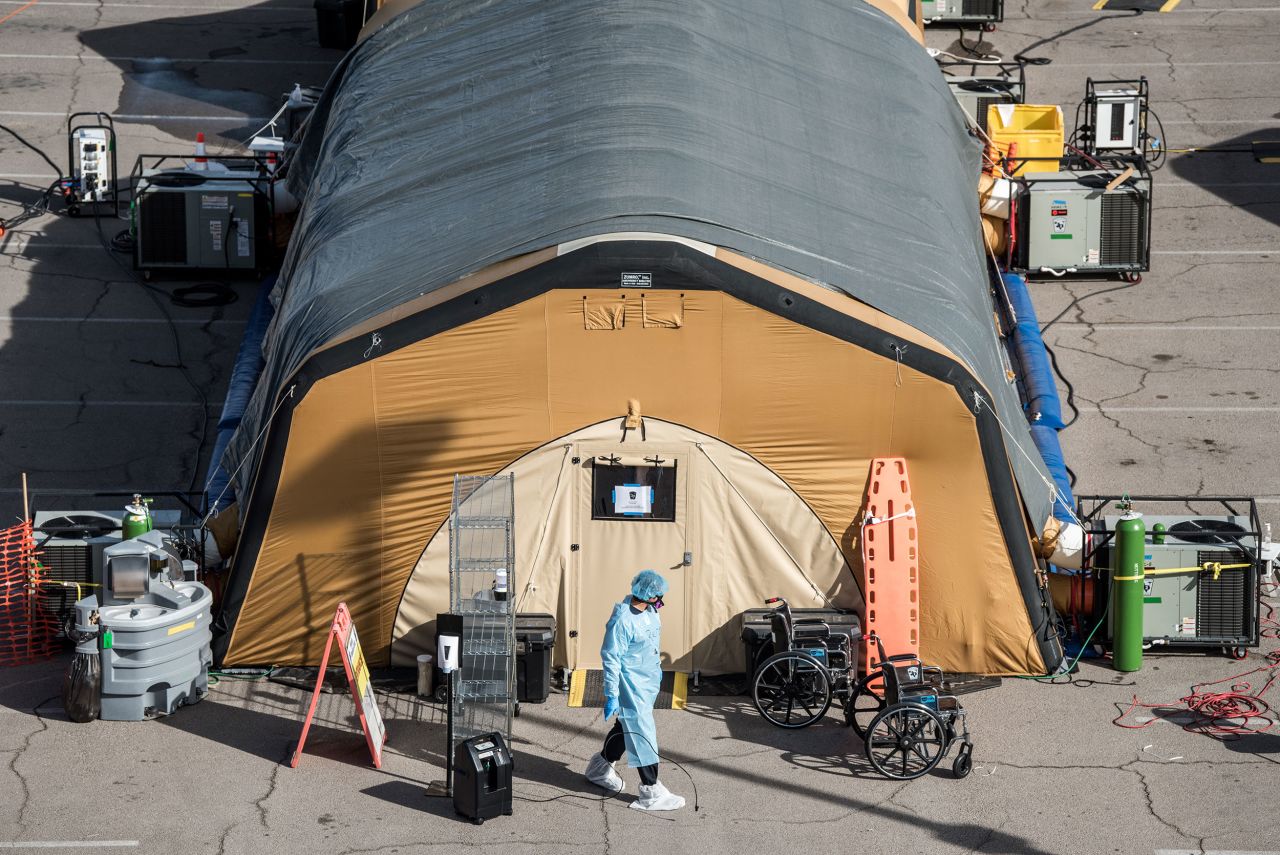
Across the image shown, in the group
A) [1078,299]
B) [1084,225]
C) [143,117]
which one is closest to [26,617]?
[1078,299]

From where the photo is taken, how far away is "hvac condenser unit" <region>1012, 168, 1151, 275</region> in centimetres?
2041

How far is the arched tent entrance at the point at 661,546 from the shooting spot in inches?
517

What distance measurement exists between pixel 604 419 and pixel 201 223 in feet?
29.9

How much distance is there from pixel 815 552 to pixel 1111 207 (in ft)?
29.2

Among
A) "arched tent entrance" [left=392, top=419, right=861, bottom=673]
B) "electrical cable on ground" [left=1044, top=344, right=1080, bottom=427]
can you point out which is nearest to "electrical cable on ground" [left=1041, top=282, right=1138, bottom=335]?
"electrical cable on ground" [left=1044, top=344, right=1080, bottom=427]

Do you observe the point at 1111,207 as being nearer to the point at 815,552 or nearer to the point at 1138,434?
the point at 1138,434

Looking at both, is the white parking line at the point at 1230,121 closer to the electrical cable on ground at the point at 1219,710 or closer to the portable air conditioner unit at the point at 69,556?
the electrical cable on ground at the point at 1219,710

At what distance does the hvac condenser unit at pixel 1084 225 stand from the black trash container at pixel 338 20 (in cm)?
1234

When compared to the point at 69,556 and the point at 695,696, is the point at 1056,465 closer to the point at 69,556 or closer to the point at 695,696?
the point at 695,696

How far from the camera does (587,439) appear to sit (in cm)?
1310

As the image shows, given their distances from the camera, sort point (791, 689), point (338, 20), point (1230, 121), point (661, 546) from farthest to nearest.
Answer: point (338, 20), point (1230, 121), point (661, 546), point (791, 689)

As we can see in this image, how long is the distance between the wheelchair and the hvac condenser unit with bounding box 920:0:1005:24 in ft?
56.9

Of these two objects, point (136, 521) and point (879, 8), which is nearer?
point (136, 521)

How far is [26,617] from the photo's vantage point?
13688mm
